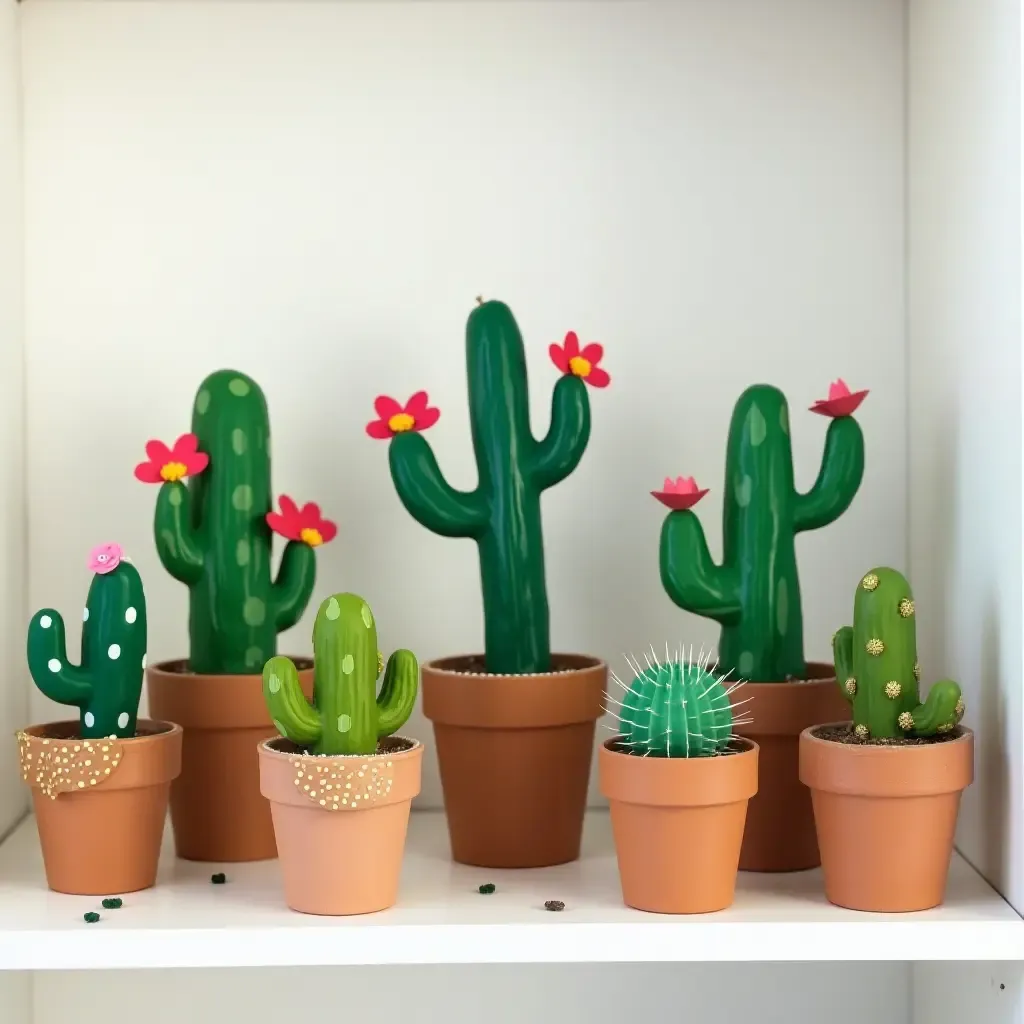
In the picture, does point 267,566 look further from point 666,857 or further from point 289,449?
point 666,857

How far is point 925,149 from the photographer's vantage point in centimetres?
98

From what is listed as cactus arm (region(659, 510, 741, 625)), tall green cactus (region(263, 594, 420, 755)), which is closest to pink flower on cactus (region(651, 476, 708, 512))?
cactus arm (region(659, 510, 741, 625))

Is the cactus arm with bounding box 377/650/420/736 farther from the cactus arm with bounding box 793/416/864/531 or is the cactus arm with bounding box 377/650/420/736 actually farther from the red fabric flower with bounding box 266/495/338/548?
the cactus arm with bounding box 793/416/864/531

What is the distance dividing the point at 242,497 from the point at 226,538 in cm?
3

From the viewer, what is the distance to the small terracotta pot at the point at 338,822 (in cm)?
75

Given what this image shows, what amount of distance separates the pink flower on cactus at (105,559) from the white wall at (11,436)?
18 cm

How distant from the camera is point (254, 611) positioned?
2.99ft

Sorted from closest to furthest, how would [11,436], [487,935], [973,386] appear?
[487,935] < [973,386] < [11,436]

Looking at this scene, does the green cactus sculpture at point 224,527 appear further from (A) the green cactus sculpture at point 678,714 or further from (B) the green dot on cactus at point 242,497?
(A) the green cactus sculpture at point 678,714

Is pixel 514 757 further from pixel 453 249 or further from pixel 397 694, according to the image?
pixel 453 249

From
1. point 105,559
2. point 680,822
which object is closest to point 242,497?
point 105,559

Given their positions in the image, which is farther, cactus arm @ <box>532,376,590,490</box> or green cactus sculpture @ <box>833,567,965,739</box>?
cactus arm @ <box>532,376,590,490</box>

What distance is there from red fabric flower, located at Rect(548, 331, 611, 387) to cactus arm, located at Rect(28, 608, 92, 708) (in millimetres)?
363

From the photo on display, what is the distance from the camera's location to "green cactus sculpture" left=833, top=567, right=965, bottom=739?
78cm
